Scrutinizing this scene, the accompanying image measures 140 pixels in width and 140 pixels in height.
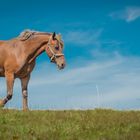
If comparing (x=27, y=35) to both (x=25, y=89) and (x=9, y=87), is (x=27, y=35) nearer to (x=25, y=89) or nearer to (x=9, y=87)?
(x=25, y=89)

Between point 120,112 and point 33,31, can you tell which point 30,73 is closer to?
point 33,31

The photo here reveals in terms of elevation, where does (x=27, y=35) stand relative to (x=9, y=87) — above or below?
above

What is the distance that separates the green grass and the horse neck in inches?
170

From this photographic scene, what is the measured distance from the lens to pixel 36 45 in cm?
2222

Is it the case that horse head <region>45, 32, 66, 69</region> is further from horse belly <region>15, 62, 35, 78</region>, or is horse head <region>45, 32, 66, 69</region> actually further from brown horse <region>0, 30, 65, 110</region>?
horse belly <region>15, 62, 35, 78</region>

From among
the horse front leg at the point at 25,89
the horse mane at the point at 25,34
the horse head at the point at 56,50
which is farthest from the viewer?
the horse mane at the point at 25,34

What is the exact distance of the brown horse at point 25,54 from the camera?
2155cm

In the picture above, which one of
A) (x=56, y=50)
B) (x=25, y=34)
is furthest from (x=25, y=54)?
(x=56, y=50)

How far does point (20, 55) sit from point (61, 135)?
27.8 ft

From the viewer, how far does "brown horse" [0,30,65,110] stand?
21.5 meters

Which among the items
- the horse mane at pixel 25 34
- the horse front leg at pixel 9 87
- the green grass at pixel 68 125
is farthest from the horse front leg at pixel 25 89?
the green grass at pixel 68 125

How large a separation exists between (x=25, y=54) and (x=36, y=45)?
736 mm

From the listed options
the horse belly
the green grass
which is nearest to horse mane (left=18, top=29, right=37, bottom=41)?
the horse belly

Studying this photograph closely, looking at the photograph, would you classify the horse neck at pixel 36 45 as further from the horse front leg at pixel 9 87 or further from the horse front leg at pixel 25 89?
the horse front leg at pixel 9 87
